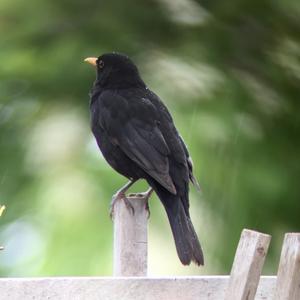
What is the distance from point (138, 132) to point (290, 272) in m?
1.50

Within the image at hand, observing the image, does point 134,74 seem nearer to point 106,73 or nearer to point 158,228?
point 106,73

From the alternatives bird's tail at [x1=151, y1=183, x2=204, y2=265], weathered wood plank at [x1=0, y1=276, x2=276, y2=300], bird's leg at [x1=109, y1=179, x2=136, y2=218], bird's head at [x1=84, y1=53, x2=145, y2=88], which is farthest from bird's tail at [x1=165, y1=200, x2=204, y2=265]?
bird's head at [x1=84, y1=53, x2=145, y2=88]

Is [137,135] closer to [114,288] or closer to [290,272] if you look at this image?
[114,288]

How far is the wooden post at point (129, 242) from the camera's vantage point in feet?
8.78

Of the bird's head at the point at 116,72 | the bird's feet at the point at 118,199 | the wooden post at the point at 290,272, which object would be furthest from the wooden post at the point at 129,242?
the bird's head at the point at 116,72

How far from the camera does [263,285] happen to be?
2.55 meters

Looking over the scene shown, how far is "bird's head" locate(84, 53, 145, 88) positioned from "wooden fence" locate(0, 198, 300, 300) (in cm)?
123

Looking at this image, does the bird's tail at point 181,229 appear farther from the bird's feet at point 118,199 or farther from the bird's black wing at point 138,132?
the bird's feet at point 118,199

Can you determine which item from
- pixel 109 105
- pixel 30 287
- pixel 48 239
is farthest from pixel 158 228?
pixel 30 287

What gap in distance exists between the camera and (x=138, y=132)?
3629 millimetres

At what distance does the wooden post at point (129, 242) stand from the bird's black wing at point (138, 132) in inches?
24.9

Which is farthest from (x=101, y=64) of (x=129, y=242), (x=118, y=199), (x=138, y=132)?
(x=129, y=242)

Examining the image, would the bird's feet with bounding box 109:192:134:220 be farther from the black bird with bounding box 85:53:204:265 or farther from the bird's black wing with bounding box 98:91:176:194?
the bird's black wing with bounding box 98:91:176:194

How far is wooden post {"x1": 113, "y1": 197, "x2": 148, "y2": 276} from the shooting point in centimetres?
268
